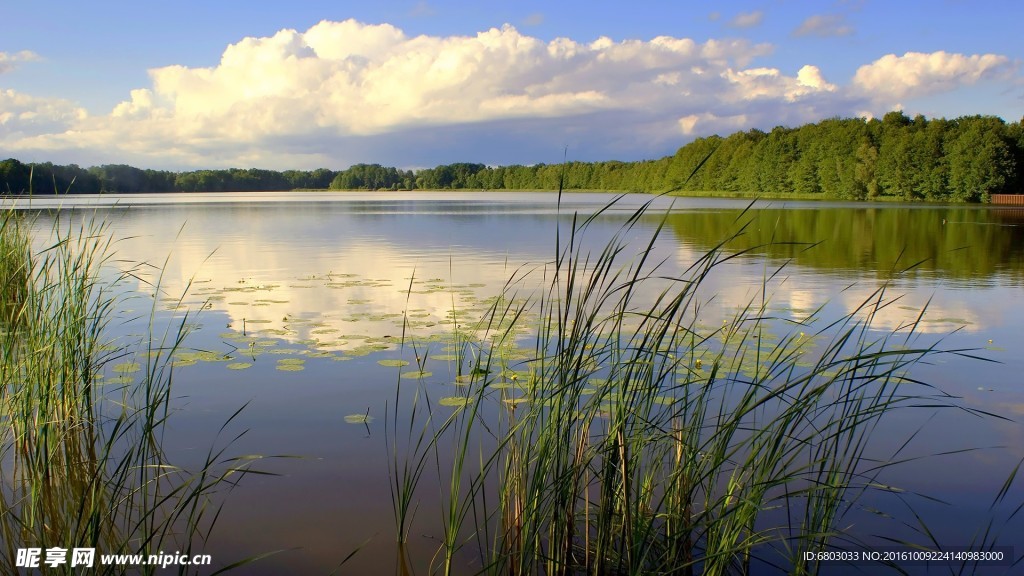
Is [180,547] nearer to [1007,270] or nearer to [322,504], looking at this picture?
[322,504]

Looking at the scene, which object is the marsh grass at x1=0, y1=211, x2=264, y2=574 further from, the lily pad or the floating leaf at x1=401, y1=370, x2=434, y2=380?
the floating leaf at x1=401, y1=370, x2=434, y2=380

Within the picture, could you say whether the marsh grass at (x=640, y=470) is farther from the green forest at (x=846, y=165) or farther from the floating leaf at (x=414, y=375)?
the green forest at (x=846, y=165)

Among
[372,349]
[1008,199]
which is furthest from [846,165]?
[372,349]

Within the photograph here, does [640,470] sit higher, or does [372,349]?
[640,470]

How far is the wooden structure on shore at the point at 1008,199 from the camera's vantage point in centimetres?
4771

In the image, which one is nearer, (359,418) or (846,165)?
(359,418)

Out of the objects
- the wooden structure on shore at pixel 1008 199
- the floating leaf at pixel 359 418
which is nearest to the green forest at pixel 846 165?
the wooden structure on shore at pixel 1008 199

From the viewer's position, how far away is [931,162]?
53.7 metres

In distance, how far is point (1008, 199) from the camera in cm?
4875

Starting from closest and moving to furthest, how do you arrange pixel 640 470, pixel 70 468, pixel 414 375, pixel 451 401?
pixel 640 470
pixel 70 468
pixel 451 401
pixel 414 375

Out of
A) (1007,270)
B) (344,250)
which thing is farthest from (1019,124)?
(344,250)

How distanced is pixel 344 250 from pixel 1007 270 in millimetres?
13921

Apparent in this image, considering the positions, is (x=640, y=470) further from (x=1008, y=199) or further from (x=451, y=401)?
(x=1008, y=199)

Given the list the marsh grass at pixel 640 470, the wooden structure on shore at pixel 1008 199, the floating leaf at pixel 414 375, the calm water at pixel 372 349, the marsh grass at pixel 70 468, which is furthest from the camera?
the wooden structure on shore at pixel 1008 199
